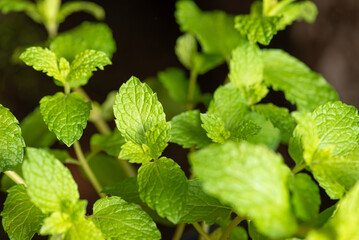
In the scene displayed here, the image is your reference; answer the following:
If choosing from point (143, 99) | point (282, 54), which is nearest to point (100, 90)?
point (282, 54)

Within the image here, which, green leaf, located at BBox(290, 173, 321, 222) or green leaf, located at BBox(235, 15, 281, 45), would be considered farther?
green leaf, located at BBox(235, 15, 281, 45)

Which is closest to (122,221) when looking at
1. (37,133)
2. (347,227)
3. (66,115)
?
(66,115)

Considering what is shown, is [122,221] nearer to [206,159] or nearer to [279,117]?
[206,159]

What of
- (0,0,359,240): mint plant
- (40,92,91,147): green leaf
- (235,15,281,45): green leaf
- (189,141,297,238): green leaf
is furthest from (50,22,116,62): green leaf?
(189,141,297,238): green leaf

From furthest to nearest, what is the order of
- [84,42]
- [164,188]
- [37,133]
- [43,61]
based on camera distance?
[37,133], [84,42], [43,61], [164,188]

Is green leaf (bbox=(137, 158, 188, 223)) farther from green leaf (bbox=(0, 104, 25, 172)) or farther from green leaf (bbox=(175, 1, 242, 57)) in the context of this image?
green leaf (bbox=(175, 1, 242, 57))
